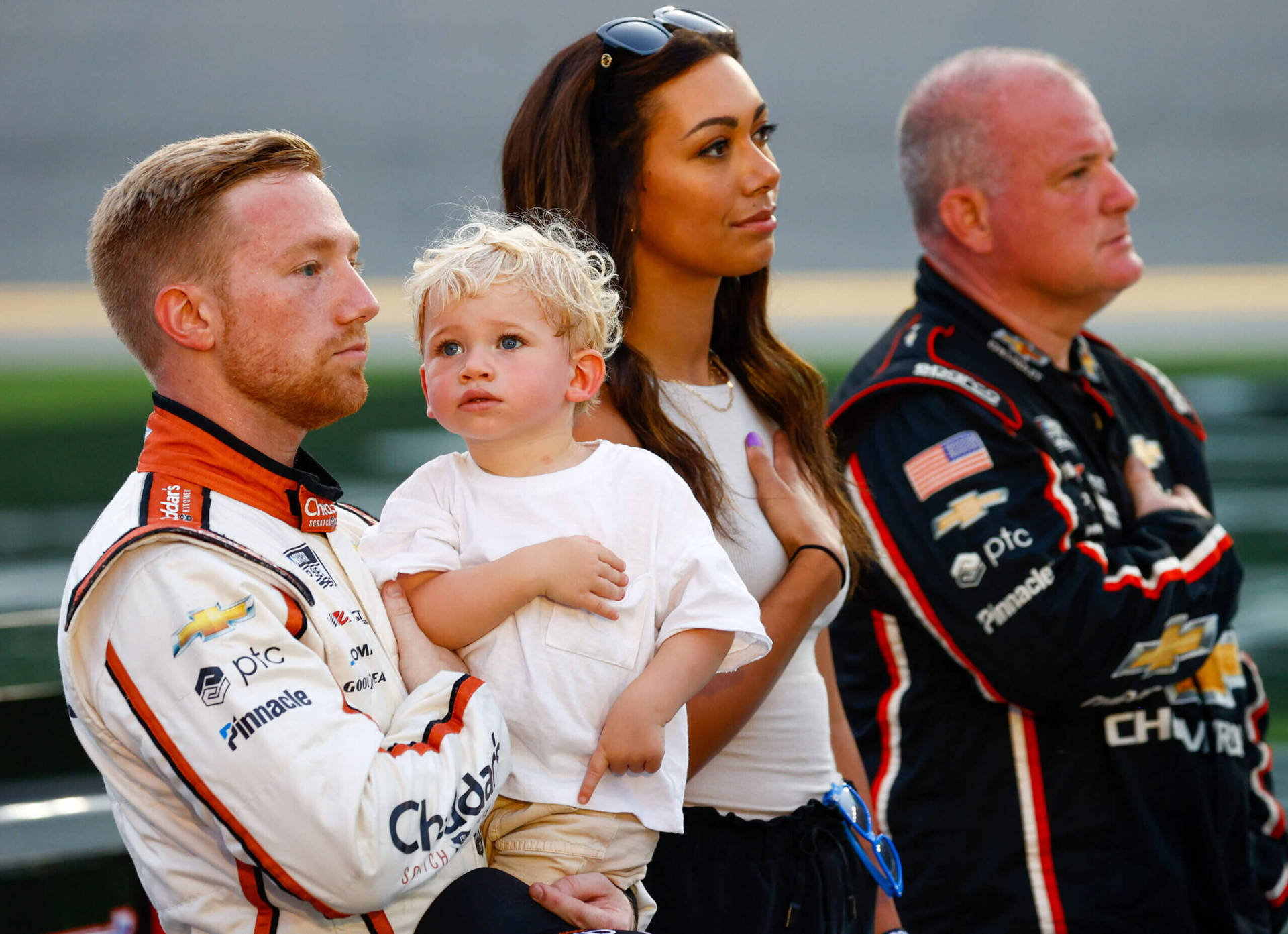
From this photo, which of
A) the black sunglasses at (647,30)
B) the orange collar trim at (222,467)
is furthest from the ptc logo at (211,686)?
the black sunglasses at (647,30)

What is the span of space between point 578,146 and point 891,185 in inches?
1061

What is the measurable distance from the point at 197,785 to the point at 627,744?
48cm

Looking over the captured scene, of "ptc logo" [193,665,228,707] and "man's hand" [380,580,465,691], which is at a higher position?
"ptc logo" [193,665,228,707]

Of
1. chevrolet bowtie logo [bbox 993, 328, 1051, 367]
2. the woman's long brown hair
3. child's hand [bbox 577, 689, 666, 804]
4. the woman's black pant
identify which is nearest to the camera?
child's hand [bbox 577, 689, 666, 804]

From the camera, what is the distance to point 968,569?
8.36 feet

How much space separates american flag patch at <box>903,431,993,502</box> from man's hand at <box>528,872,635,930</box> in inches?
49.0

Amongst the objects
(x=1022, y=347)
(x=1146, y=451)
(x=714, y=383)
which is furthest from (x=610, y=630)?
(x=1146, y=451)

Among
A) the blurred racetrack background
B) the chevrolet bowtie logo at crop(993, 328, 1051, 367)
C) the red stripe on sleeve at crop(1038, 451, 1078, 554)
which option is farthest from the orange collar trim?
the blurred racetrack background

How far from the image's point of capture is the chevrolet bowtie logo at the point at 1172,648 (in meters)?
2.50

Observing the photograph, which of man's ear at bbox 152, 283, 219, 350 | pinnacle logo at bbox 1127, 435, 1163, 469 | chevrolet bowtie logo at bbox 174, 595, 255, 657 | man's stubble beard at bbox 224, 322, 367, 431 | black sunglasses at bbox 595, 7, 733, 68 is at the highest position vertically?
black sunglasses at bbox 595, 7, 733, 68

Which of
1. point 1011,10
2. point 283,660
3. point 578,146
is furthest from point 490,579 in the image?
point 1011,10

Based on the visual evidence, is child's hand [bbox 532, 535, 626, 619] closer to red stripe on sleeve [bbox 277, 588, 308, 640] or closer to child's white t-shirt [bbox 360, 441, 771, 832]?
child's white t-shirt [bbox 360, 441, 771, 832]

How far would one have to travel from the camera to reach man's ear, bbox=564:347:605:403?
178 centimetres

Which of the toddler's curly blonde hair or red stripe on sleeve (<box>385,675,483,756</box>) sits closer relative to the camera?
red stripe on sleeve (<box>385,675,483,756</box>)
